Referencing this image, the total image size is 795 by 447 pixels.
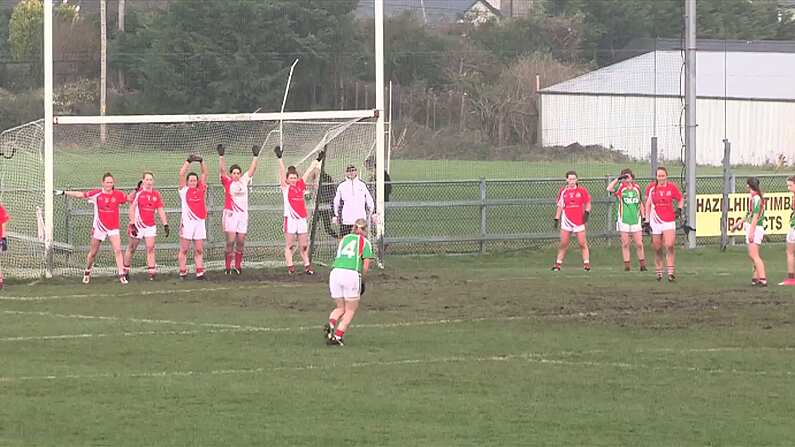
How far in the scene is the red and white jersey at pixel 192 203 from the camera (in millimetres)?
24344

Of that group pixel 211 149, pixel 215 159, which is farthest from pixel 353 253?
pixel 215 159

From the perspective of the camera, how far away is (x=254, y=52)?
4975cm

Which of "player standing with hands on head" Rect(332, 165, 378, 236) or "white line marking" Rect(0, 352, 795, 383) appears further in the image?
"player standing with hands on head" Rect(332, 165, 378, 236)

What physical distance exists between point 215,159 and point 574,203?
301 inches

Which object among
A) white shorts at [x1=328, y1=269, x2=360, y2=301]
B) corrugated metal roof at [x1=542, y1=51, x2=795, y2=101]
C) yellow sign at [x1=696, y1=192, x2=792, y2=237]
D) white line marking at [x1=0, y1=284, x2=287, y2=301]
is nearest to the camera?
white shorts at [x1=328, y1=269, x2=360, y2=301]

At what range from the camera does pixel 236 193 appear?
24797 millimetres

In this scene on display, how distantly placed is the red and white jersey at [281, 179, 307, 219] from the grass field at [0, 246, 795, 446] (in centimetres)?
160

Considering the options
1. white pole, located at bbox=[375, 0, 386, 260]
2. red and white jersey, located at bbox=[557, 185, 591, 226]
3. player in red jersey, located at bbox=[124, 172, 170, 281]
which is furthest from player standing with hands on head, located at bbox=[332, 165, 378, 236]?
red and white jersey, located at bbox=[557, 185, 591, 226]

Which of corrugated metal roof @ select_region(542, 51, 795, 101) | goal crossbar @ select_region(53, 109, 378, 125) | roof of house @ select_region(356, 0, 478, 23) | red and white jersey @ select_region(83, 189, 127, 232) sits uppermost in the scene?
roof of house @ select_region(356, 0, 478, 23)

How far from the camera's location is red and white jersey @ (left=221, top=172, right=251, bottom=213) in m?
24.7

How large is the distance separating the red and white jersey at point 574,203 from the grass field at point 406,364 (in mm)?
1915

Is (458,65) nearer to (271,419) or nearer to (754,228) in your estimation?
(754,228)

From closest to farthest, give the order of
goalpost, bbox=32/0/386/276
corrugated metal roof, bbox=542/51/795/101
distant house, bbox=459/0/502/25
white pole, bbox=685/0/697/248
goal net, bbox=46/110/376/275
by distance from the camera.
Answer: goalpost, bbox=32/0/386/276
goal net, bbox=46/110/376/275
white pole, bbox=685/0/697/248
corrugated metal roof, bbox=542/51/795/101
distant house, bbox=459/0/502/25

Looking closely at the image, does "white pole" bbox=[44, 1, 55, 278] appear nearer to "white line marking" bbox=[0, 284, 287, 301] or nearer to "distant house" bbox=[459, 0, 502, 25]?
"white line marking" bbox=[0, 284, 287, 301]
